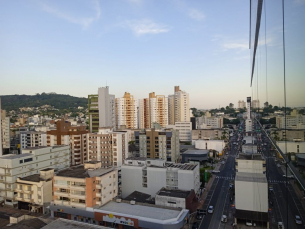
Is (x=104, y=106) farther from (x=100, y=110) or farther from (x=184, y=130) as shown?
(x=184, y=130)

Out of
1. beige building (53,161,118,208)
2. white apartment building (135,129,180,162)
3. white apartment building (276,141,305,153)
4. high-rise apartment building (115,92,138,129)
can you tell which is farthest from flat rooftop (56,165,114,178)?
high-rise apartment building (115,92,138,129)

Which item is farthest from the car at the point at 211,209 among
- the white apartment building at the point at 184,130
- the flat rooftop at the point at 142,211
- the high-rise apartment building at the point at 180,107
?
the high-rise apartment building at the point at 180,107

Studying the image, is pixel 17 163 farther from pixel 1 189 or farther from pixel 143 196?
pixel 143 196

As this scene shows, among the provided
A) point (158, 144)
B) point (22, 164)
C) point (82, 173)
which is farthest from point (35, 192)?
point (158, 144)

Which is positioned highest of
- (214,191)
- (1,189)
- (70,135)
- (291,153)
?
(291,153)

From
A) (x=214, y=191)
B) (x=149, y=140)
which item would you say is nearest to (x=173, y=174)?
(x=214, y=191)

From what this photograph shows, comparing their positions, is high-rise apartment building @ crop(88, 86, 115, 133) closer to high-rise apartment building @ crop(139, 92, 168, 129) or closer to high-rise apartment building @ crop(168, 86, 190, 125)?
high-rise apartment building @ crop(139, 92, 168, 129)

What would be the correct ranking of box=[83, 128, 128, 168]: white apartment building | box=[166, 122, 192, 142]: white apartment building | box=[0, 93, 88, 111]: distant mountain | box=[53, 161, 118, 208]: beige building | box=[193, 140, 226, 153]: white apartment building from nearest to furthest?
box=[53, 161, 118, 208]: beige building
box=[83, 128, 128, 168]: white apartment building
box=[193, 140, 226, 153]: white apartment building
box=[166, 122, 192, 142]: white apartment building
box=[0, 93, 88, 111]: distant mountain
